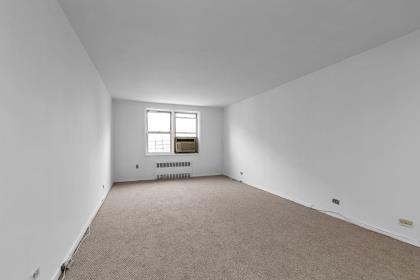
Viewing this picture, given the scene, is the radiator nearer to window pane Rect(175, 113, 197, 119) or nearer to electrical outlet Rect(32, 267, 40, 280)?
window pane Rect(175, 113, 197, 119)

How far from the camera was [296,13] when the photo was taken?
179cm

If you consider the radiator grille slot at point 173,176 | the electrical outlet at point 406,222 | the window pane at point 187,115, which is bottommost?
the radiator grille slot at point 173,176

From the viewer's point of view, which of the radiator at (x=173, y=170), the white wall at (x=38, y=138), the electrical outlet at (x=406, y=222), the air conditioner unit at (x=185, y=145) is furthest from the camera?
the air conditioner unit at (x=185, y=145)

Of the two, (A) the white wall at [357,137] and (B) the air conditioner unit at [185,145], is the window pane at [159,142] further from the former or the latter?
(A) the white wall at [357,137]

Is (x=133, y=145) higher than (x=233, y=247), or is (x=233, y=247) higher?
(x=133, y=145)

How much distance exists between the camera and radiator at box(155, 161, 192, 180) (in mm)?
5734

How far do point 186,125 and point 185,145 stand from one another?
74 cm

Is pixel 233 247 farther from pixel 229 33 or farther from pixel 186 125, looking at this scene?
pixel 186 125

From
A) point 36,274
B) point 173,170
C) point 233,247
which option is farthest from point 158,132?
point 36,274

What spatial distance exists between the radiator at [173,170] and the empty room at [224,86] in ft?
5.65

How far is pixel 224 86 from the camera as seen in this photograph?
408 cm

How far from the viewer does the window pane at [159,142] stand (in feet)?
19.1

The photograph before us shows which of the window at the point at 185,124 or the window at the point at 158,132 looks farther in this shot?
the window at the point at 185,124

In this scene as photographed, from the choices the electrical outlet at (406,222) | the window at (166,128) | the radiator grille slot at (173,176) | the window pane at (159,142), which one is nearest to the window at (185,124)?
the window at (166,128)
